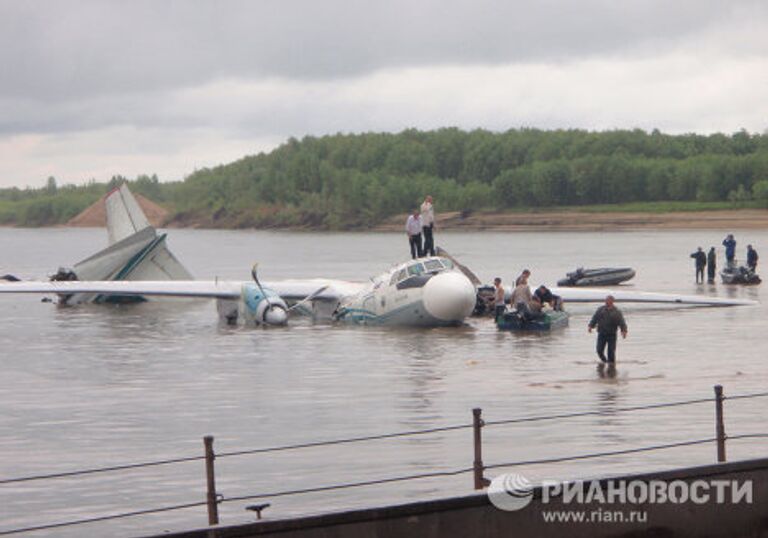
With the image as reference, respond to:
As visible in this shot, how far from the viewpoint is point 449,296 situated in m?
40.4

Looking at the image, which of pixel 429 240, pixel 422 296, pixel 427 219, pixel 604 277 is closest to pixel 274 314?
pixel 429 240

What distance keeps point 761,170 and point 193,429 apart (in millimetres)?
183283

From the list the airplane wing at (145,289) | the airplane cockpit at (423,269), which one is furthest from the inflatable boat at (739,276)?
the airplane cockpit at (423,269)

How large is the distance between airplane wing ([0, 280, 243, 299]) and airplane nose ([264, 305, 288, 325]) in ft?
11.3

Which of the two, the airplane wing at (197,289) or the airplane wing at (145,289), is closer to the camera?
the airplane wing at (197,289)

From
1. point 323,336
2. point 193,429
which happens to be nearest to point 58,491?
point 193,429

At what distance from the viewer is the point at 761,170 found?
197875 millimetres

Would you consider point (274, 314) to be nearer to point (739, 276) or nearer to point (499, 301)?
point (499, 301)

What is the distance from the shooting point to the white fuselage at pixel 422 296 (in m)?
40.5

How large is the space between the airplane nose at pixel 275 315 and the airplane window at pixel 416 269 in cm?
630

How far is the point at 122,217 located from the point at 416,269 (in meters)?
34.1

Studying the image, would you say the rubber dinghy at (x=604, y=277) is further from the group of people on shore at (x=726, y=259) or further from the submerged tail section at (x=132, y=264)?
the submerged tail section at (x=132, y=264)

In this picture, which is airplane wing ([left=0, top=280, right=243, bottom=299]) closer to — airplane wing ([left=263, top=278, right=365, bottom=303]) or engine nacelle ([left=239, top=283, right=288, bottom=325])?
engine nacelle ([left=239, top=283, right=288, bottom=325])

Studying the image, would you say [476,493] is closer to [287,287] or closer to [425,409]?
[425,409]
